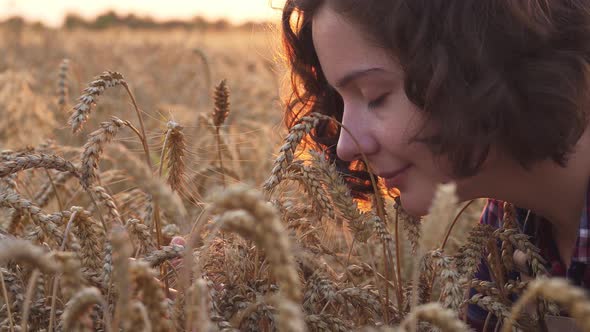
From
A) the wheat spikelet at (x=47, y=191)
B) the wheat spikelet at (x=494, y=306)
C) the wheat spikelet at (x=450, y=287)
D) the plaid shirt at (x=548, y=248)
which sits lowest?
the plaid shirt at (x=548, y=248)

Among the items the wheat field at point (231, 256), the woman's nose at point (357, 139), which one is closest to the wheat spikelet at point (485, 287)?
the wheat field at point (231, 256)

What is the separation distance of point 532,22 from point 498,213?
71 centimetres

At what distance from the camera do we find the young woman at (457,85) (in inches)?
64.0

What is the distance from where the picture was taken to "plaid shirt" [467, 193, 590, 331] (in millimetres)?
1776

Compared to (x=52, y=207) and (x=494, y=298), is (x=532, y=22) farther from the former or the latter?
(x=52, y=207)

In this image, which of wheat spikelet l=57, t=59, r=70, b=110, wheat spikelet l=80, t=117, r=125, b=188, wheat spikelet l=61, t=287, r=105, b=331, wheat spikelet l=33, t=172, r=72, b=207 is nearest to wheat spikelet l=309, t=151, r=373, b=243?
wheat spikelet l=80, t=117, r=125, b=188

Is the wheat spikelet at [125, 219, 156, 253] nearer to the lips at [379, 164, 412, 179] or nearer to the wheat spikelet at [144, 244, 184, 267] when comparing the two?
the wheat spikelet at [144, 244, 184, 267]

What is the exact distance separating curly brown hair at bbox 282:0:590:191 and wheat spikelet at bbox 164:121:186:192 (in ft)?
1.56

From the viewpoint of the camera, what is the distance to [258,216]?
30.3 inches

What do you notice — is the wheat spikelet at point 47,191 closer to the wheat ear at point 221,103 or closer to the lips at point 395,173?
the wheat ear at point 221,103

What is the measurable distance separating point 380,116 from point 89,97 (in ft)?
2.06

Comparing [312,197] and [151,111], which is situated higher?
[312,197]


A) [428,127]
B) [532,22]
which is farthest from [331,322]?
[532,22]

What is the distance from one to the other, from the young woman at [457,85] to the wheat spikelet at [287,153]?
0.67ft
